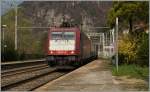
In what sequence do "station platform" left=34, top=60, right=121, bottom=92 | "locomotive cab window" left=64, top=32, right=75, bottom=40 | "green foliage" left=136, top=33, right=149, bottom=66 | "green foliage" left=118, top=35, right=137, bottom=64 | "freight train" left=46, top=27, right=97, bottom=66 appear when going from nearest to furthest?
1. "station platform" left=34, top=60, right=121, bottom=92
2. "green foliage" left=136, top=33, right=149, bottom=66
3. "green foliage" left=118, top=35, right=137, bottom=64
4. "freight train" left=46, top=27, right=97, bottom=66
5. "locomotive cab window" left=64, top=32, right=75, bottom=40

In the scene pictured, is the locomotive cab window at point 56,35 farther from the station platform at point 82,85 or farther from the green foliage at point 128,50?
the station platform at point 82,85

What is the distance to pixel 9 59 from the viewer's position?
56594mm

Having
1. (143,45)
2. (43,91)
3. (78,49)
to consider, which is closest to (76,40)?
(78,49)

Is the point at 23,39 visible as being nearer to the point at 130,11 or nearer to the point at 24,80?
the point at 130,11

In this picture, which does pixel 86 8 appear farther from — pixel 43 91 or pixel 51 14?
pixel 43 91

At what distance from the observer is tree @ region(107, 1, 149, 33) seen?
3306 cm

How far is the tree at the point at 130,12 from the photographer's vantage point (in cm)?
3306

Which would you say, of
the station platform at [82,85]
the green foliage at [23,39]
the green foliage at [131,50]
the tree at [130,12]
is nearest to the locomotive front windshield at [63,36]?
the green foliage at [131,50]

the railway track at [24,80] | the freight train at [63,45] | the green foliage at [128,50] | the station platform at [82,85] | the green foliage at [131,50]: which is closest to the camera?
the station platform at [82,85]

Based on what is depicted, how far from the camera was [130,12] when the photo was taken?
110ft

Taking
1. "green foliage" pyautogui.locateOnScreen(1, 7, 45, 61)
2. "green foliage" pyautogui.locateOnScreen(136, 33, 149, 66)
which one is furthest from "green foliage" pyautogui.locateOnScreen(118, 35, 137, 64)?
"green foliage" pyautogui.locateOnScreen(1, 7, 45, 61)

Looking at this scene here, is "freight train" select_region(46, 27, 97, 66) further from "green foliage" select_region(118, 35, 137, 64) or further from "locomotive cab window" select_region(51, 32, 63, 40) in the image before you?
"green foliage" select_region(118, 35, 137, 64)

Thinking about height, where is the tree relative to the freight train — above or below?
above

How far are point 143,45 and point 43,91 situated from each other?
1318cm
